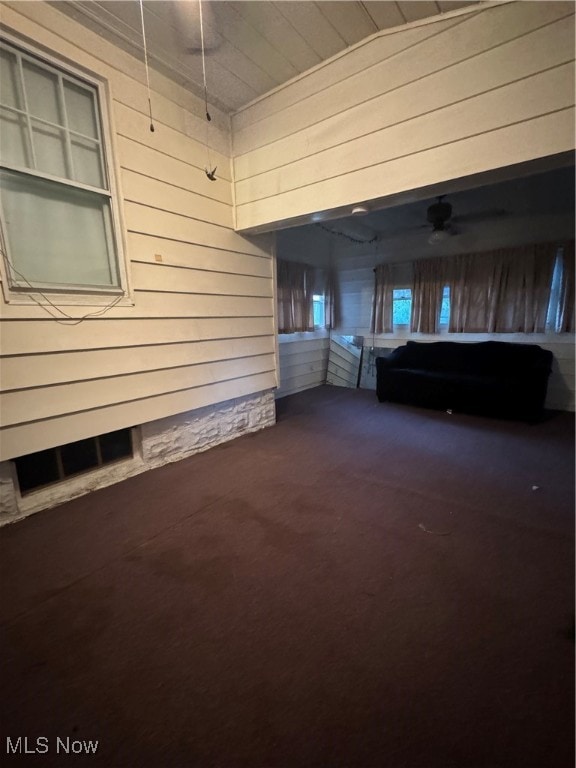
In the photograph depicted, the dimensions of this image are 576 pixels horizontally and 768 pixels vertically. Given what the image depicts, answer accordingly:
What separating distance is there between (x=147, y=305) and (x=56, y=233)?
0.65 meters

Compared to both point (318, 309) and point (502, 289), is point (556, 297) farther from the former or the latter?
point (318, 309)

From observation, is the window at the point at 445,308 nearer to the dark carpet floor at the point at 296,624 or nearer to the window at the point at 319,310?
the window at the point at 319,310

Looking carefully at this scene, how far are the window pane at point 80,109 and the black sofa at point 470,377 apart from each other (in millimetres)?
3810

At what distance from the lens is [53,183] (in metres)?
1.87

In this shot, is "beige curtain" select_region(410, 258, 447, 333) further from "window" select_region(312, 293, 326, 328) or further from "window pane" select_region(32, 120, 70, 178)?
"window pane" select_region(32, 120, 70, 178)

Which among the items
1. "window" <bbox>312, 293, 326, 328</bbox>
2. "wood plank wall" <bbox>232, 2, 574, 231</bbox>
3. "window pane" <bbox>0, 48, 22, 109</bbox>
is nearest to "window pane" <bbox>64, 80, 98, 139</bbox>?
"window pane" <bbox>0, 48, 22, 109</bbox>

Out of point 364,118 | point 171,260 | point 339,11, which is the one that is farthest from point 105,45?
point 364,118

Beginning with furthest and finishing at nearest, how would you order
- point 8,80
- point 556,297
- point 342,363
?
point 342,363
point 556,297
point 8,80

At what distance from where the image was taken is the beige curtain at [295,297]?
4684 millimetres

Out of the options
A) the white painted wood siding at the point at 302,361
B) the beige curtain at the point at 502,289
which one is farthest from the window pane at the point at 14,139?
the beige curtain at the point at 502,289

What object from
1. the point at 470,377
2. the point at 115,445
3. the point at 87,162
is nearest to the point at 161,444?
the point at 115,445

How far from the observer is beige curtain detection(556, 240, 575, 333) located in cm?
383

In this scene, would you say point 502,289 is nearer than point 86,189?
No

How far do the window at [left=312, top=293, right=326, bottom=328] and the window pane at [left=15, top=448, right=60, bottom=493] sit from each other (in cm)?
431
